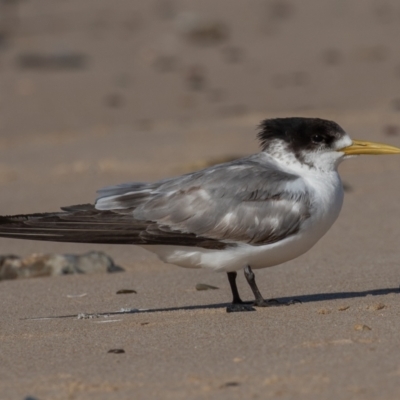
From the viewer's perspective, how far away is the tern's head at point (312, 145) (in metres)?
5.39

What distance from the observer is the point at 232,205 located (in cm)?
518

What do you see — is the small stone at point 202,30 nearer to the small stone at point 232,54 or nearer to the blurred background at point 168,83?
the blurred background at point 168,83

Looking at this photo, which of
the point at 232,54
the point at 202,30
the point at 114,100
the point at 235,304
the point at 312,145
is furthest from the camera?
the point at 202,30

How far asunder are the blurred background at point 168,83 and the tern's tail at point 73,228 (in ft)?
7.43

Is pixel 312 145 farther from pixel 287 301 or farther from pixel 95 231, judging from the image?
pixel 95 231

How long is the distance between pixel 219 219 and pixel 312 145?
0.66 meters

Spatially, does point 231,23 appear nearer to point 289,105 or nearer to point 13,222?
point 289,105

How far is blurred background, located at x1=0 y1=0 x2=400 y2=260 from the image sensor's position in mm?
9594

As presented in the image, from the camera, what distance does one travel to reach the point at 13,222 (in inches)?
202

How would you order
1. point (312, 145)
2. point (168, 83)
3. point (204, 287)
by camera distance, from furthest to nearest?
point (168, 83) < point (204, 287) < point (312, 145)

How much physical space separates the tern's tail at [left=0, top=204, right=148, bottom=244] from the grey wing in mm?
89

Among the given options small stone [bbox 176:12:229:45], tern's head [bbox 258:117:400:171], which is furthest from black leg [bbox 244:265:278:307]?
small stone [bbox 176:12:229:45]

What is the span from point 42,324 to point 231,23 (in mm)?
11839

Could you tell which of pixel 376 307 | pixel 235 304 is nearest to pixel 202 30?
pixel 235 304
